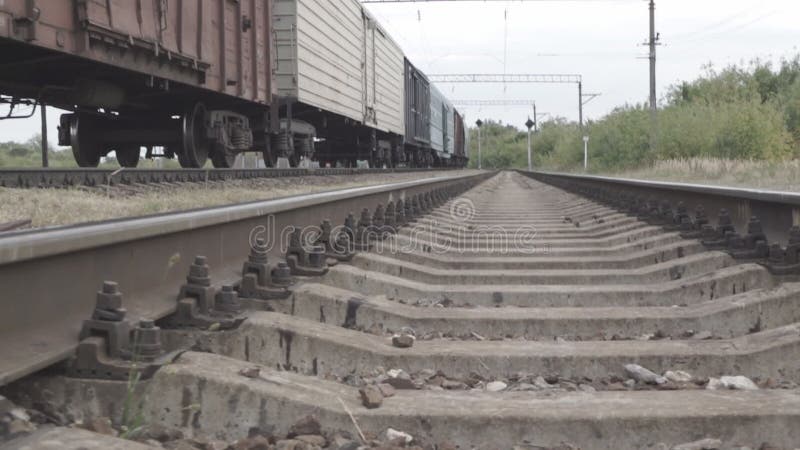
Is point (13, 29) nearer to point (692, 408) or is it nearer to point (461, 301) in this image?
point (461, 301)

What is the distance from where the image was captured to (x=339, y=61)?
1636 centimetres

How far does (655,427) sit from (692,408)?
5.5 inches

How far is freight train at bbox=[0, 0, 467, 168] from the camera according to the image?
6.79 m

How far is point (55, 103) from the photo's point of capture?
8.59 metres

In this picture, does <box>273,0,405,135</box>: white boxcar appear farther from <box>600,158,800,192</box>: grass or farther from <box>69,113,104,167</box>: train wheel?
<box>600,158,800,192</box>: grass

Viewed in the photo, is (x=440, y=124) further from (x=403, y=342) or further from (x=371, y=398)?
(x=371, y=398)

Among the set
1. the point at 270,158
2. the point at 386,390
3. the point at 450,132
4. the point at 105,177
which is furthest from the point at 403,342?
the point at 450,132

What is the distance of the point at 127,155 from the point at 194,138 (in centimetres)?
142

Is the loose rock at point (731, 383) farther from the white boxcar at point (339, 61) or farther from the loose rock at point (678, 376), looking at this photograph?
the white boxcar at point (339, 61)

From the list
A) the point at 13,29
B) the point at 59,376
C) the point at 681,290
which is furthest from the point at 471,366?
the point at 13,29

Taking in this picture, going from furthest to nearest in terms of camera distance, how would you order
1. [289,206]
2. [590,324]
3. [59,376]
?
[289,206]
[590,324]
[59,376]

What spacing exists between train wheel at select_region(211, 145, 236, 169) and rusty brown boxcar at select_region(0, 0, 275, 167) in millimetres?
21

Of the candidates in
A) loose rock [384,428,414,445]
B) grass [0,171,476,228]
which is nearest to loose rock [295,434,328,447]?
loose rock [384,428,414,445]

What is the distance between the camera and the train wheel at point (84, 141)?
999cm
